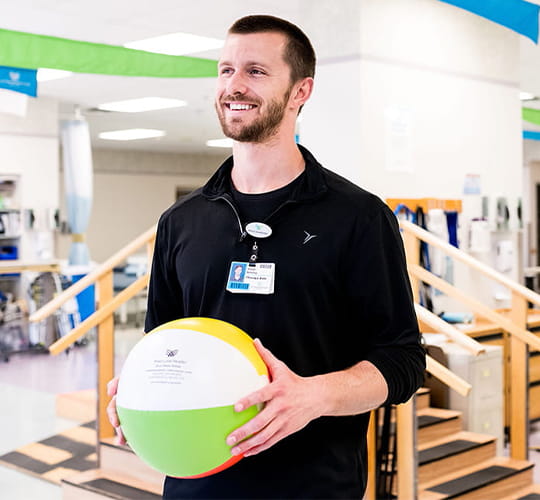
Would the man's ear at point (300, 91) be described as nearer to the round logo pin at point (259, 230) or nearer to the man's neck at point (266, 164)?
the man's neck at point (266, 164)

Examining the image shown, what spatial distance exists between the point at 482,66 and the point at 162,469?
5.85 meters

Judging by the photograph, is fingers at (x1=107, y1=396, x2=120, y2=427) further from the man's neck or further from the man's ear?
the man's ear

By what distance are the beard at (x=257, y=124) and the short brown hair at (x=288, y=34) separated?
76mm

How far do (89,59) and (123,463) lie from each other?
395cm

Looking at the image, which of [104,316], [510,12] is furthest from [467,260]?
[104,316]

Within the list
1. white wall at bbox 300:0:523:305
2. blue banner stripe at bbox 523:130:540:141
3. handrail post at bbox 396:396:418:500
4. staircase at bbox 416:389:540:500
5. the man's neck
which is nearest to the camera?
the man's neck

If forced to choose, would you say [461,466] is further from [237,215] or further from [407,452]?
[237,215]

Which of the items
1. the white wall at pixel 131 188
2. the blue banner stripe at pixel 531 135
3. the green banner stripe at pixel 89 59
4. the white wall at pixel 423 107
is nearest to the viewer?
the white wall at pixel 423 107

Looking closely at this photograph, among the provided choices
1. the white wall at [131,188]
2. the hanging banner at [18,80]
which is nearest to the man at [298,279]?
the hanging banner at [18,80]

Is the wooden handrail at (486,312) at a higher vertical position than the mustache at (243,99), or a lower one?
lower

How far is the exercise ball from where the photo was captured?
1502 millimetres

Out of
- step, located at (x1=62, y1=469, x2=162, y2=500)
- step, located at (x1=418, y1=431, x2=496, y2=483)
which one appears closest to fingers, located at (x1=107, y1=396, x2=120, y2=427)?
step, located at (x1=62, y1=469, x2=162, y2=500)

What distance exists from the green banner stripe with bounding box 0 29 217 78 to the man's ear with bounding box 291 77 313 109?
230 inches

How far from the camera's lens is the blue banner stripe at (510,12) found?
560cm
